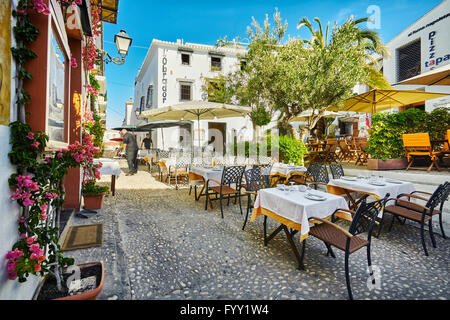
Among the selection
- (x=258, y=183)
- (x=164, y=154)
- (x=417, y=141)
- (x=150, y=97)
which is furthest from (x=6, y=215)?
(x=150, y=97)

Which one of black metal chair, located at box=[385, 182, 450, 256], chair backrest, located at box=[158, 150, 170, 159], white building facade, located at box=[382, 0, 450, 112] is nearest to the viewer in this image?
black metal chair, located at box=[385, 182, 450, 256]

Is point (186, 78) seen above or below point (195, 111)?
above

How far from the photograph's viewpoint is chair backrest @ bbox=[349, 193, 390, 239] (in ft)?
7.67

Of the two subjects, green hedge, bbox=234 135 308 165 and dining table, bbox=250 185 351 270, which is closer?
dining table, bbox=250 185 351 270

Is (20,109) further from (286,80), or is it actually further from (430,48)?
(430,48)

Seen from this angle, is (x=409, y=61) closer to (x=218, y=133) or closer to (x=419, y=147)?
(x=419, y=147)

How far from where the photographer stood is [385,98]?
7.72 meters

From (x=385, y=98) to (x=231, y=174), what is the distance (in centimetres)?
661

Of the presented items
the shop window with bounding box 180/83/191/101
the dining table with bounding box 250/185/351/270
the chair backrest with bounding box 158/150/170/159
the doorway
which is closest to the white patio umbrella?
the chair backrest with bounding box 158/150/170/159

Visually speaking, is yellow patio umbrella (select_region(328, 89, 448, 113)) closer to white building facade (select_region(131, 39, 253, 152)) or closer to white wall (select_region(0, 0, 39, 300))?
white wall (select_region(0, 0, 39, 300))

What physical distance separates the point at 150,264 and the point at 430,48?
1633cm

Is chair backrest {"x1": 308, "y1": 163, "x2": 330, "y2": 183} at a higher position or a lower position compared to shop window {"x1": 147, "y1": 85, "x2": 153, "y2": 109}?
lower

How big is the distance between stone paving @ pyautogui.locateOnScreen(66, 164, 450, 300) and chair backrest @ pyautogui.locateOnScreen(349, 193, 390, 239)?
57 centimetres

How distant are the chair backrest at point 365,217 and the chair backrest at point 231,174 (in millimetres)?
2810
